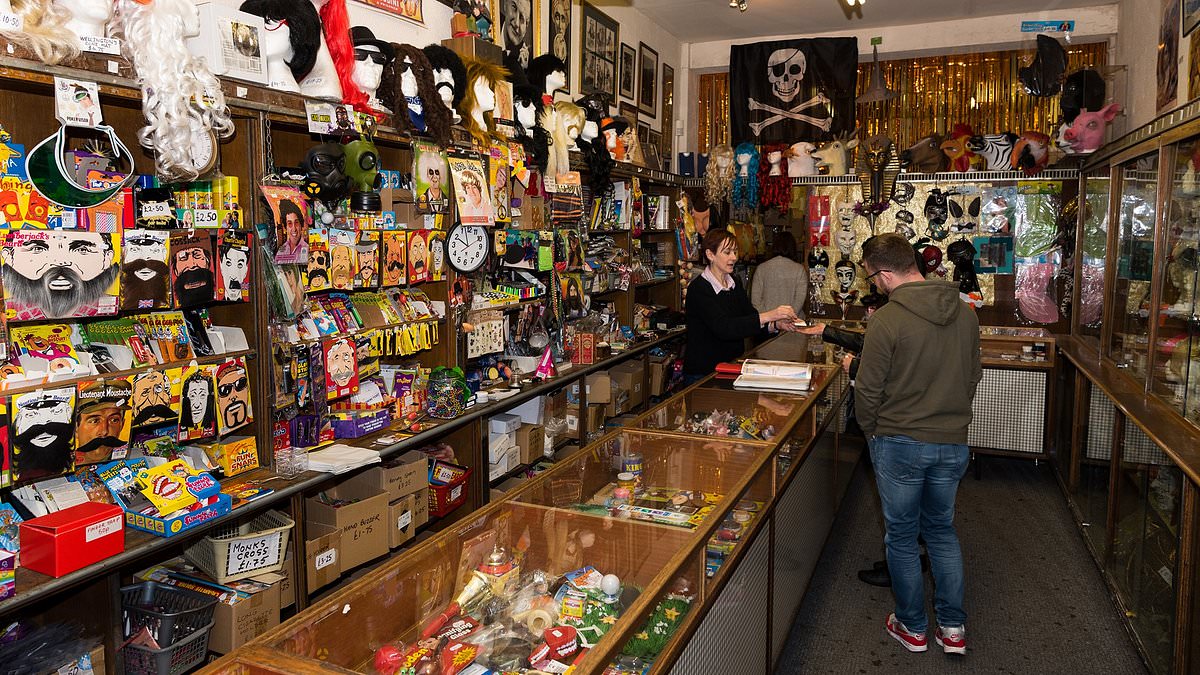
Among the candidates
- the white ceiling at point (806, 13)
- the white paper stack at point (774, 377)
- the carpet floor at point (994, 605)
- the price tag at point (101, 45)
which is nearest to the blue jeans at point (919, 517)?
the carpet floor at point (994, 605)

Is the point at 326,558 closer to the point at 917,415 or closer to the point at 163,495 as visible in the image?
the point at 163,495

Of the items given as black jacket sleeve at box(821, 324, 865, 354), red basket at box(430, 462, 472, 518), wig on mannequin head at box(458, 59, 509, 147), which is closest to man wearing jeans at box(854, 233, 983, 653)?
black jacket sleeve at box(821, 324, 865, 354)

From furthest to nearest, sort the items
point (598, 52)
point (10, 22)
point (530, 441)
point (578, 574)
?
point (598, 52) → point (530, 441) → point (578, 574) → point (10, 22)

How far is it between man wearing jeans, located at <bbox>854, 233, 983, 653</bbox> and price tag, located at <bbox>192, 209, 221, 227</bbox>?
8.05 feet

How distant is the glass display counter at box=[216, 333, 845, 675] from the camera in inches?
70.6

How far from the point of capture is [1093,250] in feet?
18.5

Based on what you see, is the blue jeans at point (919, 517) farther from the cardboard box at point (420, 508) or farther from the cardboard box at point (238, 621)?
the cardboard box at point (238, 621)

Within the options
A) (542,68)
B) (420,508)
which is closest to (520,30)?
(542,68)

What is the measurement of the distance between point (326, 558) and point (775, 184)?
522 cm

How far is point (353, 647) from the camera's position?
1.75 meters

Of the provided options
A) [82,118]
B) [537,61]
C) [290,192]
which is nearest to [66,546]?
[82,118]

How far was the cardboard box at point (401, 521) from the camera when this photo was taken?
135 inches

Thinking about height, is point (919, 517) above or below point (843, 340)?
below

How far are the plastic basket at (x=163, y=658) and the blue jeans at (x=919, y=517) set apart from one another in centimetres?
261
